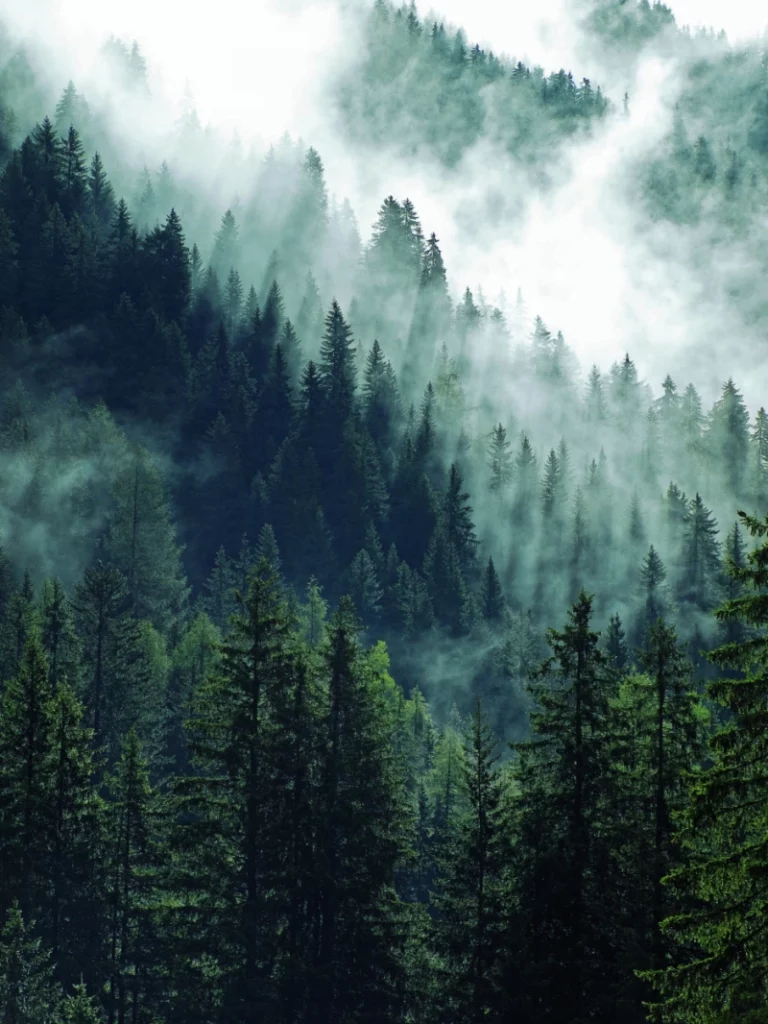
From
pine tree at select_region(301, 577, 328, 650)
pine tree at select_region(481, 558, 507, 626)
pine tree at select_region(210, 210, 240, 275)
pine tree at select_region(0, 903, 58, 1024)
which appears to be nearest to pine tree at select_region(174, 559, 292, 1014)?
pine tree at select_region(0, 903, 58, 1024)

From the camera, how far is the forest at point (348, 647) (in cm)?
2978

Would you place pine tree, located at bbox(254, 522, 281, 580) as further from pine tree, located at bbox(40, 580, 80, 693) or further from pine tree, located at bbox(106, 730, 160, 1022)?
pine tree, located at bbox(106, 730, 160, 1022)

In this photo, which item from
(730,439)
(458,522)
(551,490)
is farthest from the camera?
(730,439)

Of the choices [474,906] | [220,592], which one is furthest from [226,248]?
[474,906]

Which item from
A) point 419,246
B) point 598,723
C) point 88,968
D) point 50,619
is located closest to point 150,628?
point 50,619

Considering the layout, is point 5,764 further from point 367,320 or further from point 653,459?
point 367,320

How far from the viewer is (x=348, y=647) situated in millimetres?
39125

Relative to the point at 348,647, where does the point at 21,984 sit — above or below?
below

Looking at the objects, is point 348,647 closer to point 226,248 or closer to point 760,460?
point 760,460

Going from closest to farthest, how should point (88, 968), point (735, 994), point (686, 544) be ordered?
point (735, 994)
point (88, 968)
point (686, 544)

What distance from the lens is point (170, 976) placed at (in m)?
37.3

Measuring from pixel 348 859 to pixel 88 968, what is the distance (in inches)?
406

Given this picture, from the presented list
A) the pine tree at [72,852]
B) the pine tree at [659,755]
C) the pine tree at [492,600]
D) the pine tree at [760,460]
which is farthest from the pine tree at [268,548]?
the pine tree at [659,755]

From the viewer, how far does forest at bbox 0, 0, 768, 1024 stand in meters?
29.8
